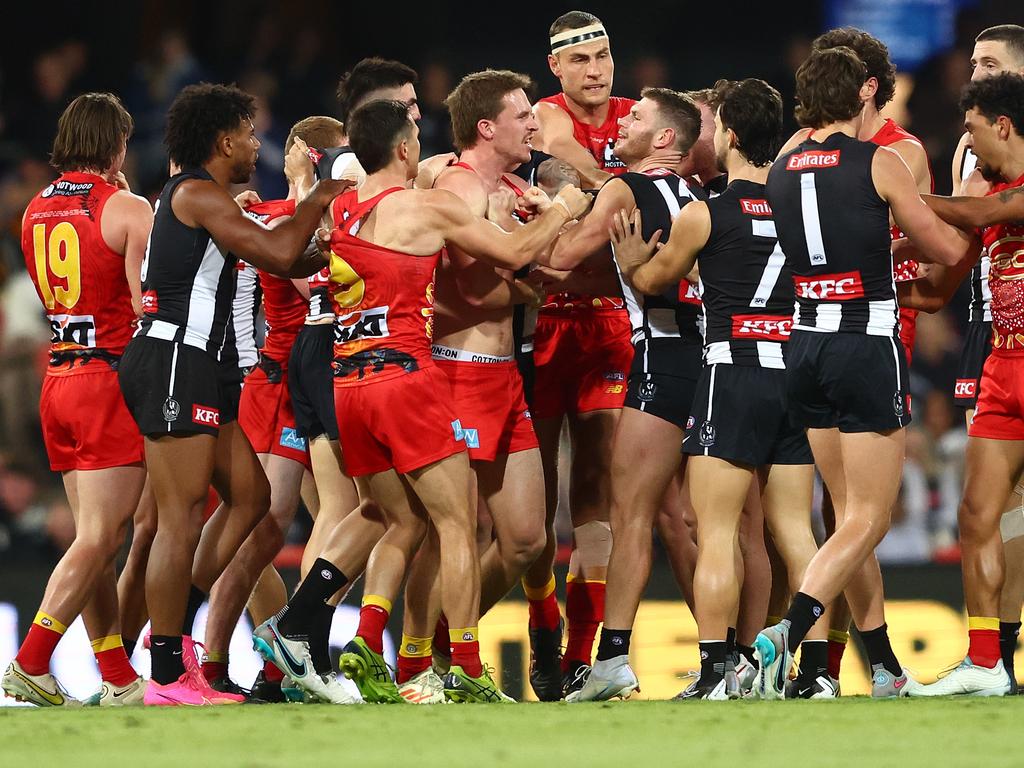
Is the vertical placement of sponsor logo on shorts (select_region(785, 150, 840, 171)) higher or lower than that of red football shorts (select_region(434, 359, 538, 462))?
higher

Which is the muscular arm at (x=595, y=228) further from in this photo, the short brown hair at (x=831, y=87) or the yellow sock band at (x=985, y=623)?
the yellow sock band at (x=985, y=623)

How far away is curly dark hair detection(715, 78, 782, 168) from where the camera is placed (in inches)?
270

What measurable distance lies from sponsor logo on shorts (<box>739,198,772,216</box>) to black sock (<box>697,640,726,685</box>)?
1828 mm

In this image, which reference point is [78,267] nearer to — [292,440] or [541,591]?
[292,440]

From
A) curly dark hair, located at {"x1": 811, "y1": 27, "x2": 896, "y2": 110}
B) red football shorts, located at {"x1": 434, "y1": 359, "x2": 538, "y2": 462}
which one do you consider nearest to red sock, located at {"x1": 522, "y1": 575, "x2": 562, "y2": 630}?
red football shorts, located at {"x1": 434, "y1": 359, "x2": 538, "y2": 462}

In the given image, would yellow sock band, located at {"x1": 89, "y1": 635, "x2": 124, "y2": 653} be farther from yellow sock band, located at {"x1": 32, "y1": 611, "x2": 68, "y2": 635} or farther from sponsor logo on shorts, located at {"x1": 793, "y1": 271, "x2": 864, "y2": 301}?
sponsor logo on shorts, located at {"x1": 793, "y1": 271, "x2": 864, "y2": 301}

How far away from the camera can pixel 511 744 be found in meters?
5.10

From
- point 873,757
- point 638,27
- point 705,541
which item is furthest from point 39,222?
point 638,27

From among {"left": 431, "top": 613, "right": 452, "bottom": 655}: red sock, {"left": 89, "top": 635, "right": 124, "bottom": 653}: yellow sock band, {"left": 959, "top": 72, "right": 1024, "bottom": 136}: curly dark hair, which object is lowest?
{"left": 431, "top": 613, "right": 452, "bottom": 655}: red sock

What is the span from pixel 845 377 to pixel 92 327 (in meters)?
3.43

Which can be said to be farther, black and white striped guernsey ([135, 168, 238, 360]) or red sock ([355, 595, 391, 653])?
black and white striped guernsey ([135, 168, 238, 360])

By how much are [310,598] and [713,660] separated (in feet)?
5.67

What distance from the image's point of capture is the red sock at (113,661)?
24.4 ft

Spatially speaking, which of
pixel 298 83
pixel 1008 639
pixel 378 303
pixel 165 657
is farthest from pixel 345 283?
pixel 298 83
